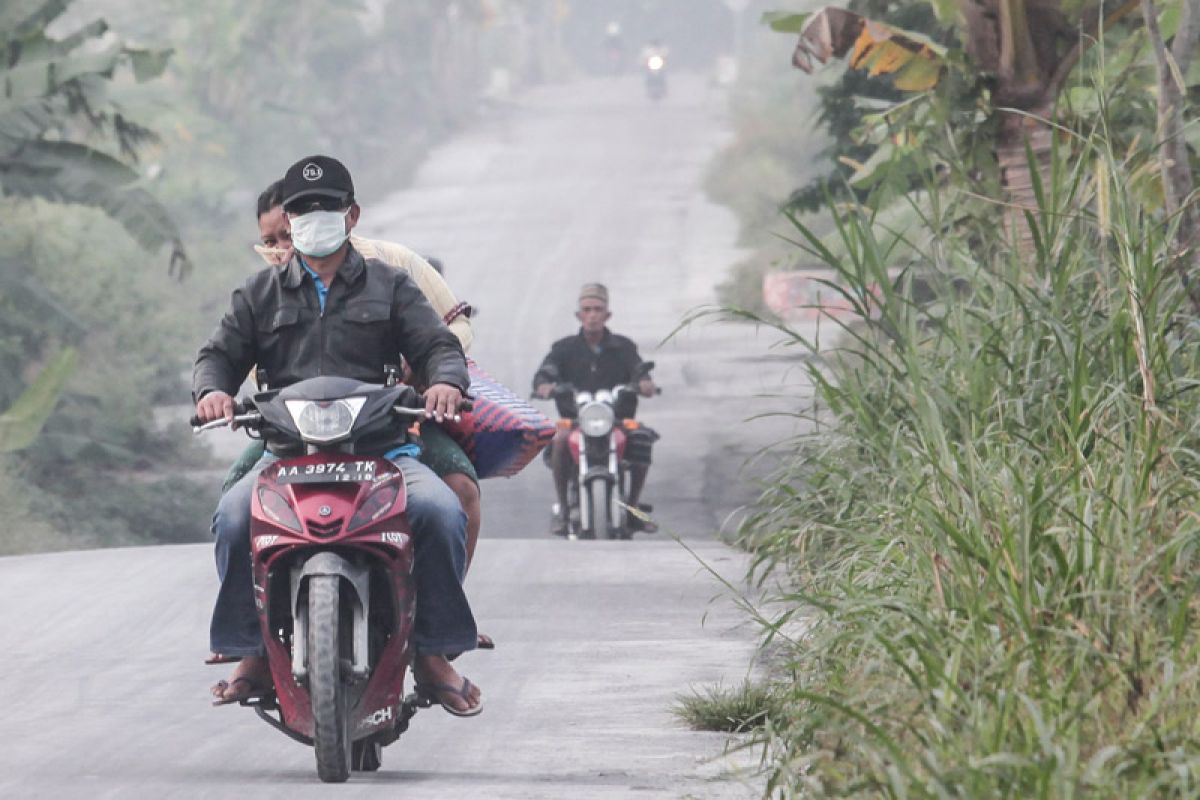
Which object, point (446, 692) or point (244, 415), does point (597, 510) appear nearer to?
point (446, 692)

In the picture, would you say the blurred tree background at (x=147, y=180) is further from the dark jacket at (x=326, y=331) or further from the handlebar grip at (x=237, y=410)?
the handlebar grip at (x=237, y=410)

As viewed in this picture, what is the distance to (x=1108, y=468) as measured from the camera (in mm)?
7254

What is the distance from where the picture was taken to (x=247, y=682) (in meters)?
7.77

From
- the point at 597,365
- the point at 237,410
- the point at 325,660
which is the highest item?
the point at 237,410

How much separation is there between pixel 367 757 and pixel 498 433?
1.26m

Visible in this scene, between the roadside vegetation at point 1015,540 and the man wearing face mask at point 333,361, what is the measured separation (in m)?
1.15

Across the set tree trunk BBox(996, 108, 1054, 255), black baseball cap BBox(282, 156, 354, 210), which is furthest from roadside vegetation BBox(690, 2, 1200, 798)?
tree trunk BBox(996, 108, 1054, 255)

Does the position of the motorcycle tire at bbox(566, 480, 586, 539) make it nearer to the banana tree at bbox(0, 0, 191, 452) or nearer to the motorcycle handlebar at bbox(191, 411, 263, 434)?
the banana tree at bbox(0, 0, 191, 452)

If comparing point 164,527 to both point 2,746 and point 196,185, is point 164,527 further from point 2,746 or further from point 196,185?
point 196,185

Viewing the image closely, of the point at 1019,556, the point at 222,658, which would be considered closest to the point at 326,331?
the point at 222,658

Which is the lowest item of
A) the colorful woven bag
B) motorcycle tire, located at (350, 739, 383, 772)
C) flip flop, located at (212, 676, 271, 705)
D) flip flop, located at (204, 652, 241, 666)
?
motorcycle tire, located at (350, 739, 383, 772)

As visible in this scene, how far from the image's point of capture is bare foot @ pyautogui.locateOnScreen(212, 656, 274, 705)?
774cm

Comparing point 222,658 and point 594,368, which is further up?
point 594,368

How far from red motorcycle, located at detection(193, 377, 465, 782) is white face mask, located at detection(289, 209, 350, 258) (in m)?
0.58
